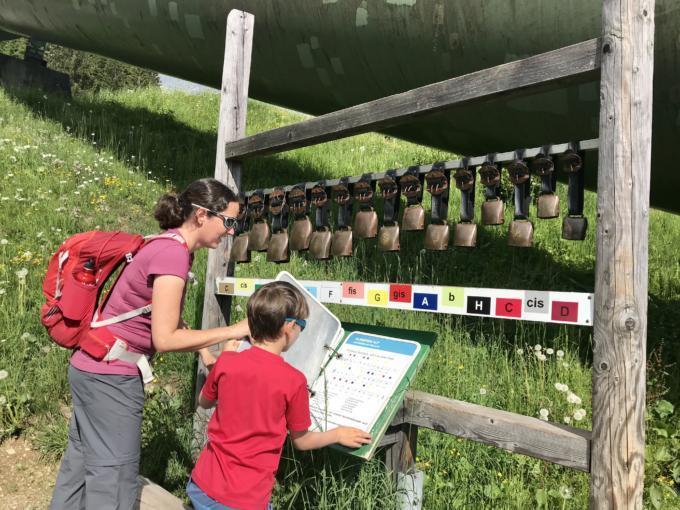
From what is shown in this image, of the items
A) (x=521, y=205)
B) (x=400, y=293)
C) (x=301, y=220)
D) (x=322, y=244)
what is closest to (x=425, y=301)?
(x=400, y=293)

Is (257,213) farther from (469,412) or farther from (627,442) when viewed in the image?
(627,442)

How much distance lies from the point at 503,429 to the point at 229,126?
2.33 meters

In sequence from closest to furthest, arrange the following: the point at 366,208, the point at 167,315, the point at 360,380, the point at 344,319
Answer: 1. the point at 167,315
2. the point at 360,380
3. the point at 366,208
4. the point at 344,319

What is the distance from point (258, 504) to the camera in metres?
1.98

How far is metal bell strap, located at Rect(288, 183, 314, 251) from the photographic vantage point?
10.3ft

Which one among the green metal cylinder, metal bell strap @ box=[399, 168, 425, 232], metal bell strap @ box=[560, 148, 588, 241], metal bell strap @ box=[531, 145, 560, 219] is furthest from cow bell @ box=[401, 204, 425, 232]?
metal bell strap @ box=[560, 148, 588, 241]

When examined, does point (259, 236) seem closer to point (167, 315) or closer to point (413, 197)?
point (413, 197)

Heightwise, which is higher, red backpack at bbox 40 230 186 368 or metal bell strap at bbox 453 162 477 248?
metal bell strap at bbox 453 162 477 248

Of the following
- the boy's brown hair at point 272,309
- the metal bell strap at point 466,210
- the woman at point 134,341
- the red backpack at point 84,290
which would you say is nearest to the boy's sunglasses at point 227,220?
the woman at point 134,341

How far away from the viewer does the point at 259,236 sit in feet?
11.2

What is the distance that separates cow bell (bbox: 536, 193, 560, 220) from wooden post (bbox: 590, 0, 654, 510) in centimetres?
37

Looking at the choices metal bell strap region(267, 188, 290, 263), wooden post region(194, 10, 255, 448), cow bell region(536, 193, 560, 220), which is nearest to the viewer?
cow bell region(536, 193, 560, 220)

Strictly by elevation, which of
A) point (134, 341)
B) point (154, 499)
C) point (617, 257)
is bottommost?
point (154, 499)

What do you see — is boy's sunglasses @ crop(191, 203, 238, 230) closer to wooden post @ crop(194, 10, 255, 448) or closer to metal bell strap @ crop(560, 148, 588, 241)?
wooden post @ crop(194, 10, 255, 448)
